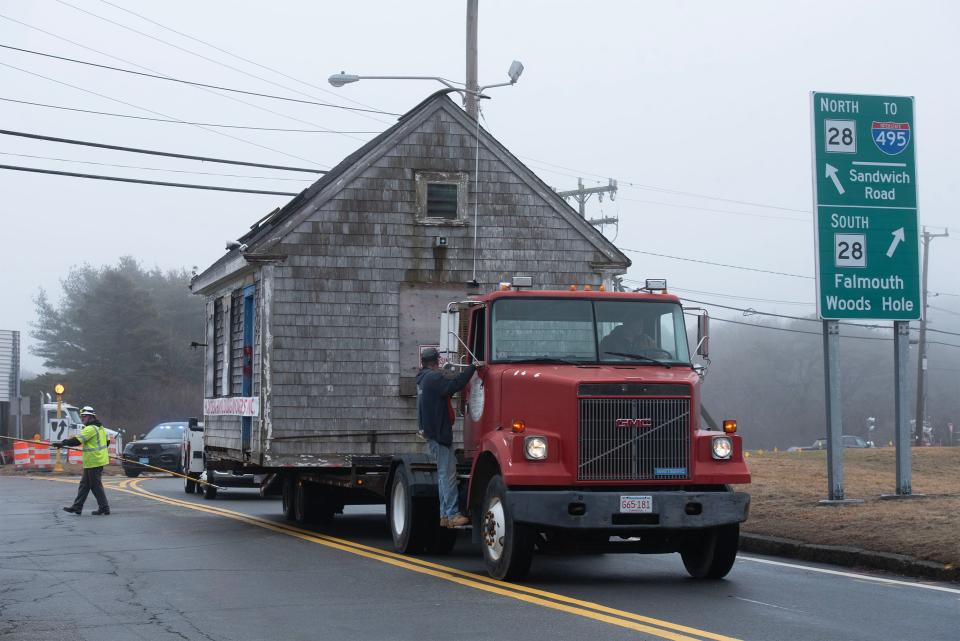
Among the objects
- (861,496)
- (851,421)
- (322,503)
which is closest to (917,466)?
(861,496)

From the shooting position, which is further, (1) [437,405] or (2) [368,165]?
(2) [368,165]

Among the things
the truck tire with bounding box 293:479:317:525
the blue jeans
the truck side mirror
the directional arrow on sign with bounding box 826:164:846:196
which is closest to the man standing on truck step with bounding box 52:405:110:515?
the truck tire with bounding box 293:479:317:525

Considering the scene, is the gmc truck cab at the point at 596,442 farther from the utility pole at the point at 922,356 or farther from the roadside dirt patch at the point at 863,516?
the utility pole at the point at 922,356

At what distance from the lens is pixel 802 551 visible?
13867mm

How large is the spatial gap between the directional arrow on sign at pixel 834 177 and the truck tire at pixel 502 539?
885 cm

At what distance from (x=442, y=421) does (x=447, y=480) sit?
23.3 inches

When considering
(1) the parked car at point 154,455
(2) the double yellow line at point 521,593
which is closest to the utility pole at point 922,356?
(1) the parked car at point 154,455

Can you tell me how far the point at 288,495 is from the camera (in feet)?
63.8

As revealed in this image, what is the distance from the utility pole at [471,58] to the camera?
2434cm

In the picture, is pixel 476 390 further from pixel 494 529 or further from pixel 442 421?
pixel 494 529

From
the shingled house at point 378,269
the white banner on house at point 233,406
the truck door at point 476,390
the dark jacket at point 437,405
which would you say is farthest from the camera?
the white banner on house at point 233,406

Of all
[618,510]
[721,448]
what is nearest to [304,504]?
[618,510]

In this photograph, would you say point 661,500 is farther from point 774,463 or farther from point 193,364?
point 193,364

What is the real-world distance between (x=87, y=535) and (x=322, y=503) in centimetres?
319
